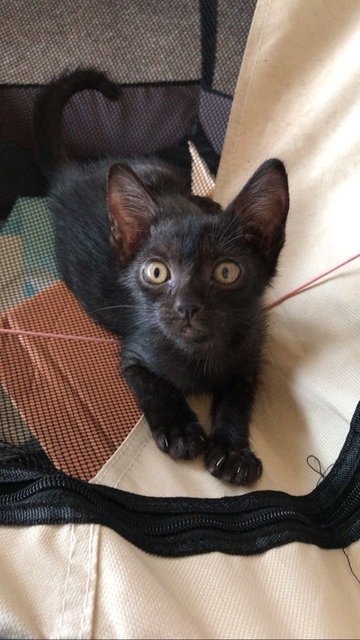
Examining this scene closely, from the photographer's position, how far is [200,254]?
1.11 meters

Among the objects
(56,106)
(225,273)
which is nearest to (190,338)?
(225,273)

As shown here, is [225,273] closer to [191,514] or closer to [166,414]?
[166,414]

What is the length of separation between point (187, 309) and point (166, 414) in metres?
0.25

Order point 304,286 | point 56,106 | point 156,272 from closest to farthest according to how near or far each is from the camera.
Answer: point 156,272
point 304,286
point 56,106

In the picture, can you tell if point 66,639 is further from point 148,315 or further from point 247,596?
point 148,315

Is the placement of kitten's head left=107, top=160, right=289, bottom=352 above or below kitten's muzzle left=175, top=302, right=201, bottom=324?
above

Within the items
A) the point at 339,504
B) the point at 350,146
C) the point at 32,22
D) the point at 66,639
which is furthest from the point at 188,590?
the point at 32,22

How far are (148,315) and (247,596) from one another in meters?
0.60

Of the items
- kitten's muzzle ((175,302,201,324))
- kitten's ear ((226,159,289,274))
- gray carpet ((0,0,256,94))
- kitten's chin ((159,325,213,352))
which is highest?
gray carpet ((0,0,256,94))

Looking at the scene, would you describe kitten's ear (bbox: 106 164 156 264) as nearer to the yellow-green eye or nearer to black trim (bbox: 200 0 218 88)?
the yellow-green eye

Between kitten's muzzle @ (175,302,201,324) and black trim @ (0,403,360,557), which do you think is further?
kitten's muzzle @ (175,302,201,324)

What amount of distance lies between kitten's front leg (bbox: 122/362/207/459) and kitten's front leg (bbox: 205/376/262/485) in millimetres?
37

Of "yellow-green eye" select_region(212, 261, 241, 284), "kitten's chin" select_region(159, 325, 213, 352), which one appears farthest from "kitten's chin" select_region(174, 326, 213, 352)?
"yellow-green eye" select_region(212, 261, 241, 284)

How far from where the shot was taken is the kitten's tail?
1666 mm
